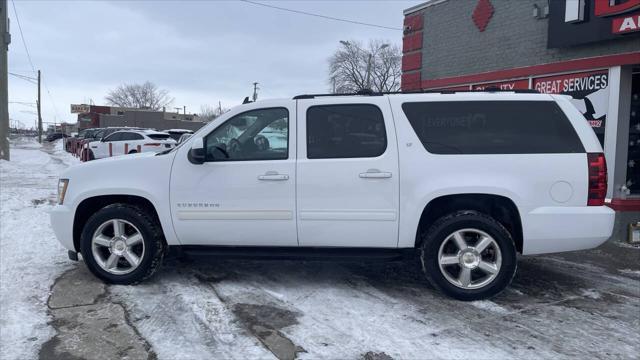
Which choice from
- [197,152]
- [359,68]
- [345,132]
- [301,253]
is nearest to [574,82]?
[345,132]

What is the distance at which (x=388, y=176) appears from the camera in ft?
15.7

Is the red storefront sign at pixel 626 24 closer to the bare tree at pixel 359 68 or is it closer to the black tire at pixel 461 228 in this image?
the black tire at pixel 461 228

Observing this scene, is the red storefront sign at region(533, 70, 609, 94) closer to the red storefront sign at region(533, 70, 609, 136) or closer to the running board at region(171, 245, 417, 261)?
the red storefront sign at region(533, 70, 609, 136)

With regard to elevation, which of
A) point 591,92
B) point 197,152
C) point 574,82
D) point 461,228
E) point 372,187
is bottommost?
point 461,228

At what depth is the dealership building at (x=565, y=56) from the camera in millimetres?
7758

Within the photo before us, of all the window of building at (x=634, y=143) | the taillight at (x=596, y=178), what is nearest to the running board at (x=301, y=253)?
the taillight at (x=596, y=178)

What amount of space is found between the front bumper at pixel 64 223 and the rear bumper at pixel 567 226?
14.4ft

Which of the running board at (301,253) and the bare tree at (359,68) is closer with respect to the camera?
the running board at (301,253)

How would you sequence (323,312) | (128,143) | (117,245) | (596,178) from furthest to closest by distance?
1. (128,143)
2. (117,245)
3. (596,178)
4. (323,312)

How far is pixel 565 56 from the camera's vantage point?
8672 mm

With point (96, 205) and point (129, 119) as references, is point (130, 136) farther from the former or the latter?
point (129, 119)

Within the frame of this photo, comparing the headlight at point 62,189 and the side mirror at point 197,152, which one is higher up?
the side mirror at point 197,152

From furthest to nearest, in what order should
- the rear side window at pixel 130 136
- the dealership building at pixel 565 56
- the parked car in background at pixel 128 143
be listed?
the rear side window at pixel 130 136 → the parked car in background at pixel 128 143 → the dealership building at pixel 565 56

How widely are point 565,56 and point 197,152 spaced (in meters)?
6.68
